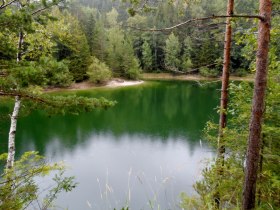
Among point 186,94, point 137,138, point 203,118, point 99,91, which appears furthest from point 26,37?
point 186,94

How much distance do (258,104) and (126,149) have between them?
14.5 m

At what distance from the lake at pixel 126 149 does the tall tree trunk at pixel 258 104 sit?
2.59m

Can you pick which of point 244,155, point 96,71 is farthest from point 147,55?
point 244,155

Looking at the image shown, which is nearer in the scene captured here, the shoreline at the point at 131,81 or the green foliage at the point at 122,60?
the shoreline at the point at 131,81

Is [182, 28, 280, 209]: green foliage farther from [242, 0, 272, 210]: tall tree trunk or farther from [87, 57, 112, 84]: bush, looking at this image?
[87, 57, 112, 84]: bush

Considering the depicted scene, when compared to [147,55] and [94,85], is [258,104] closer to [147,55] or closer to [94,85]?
[94,85]

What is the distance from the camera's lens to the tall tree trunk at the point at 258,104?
10.3 feet

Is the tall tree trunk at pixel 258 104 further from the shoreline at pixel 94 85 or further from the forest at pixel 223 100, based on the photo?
the shoreline at pixel 94 85

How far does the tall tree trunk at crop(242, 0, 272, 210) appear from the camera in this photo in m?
3.14

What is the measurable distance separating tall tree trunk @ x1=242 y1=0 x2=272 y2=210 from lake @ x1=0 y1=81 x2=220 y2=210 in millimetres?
2595

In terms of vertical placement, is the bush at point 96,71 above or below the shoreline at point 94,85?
above

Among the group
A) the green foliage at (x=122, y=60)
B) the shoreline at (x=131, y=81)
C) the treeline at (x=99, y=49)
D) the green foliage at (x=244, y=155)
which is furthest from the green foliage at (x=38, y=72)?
the green foliage at (x=122, y=60)

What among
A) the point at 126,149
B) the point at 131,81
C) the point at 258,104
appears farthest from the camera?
the point at 131,81

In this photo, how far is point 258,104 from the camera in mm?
3240
